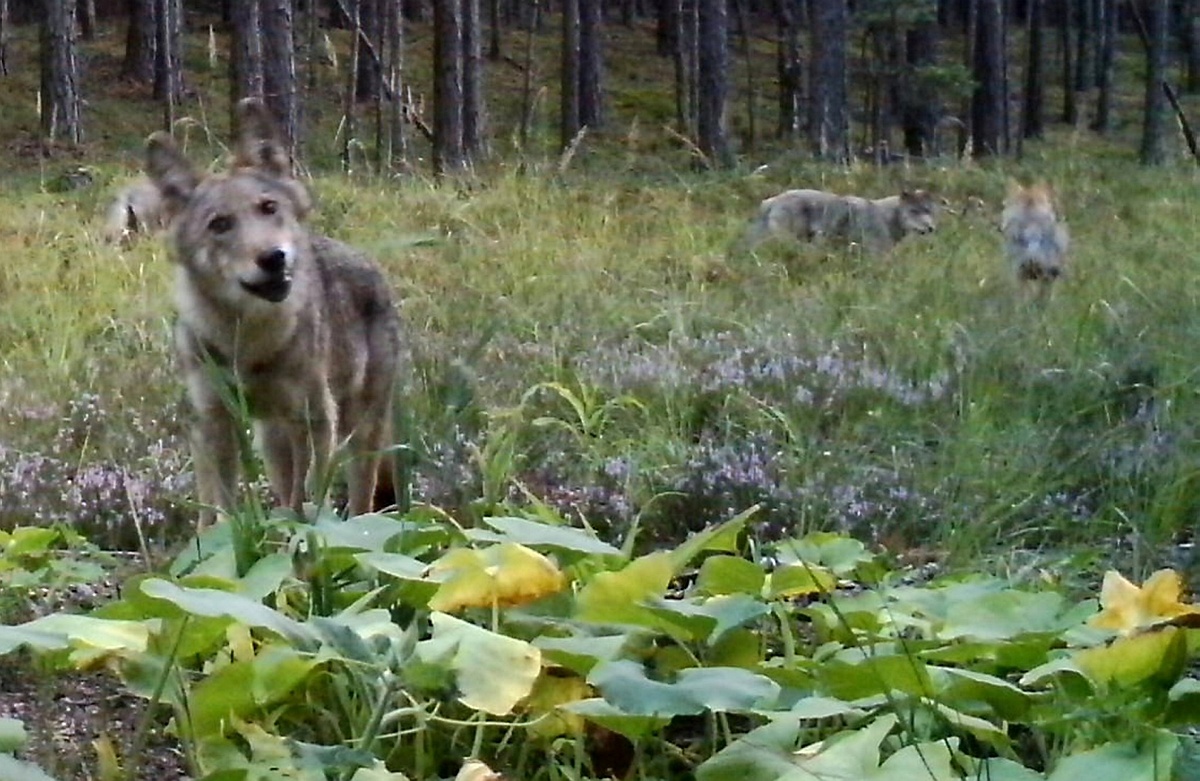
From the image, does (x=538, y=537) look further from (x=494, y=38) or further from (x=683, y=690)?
(x=494, y=38)

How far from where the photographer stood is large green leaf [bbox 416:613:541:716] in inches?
85.4

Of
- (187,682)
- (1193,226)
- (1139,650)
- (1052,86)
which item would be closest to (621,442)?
(187,682)

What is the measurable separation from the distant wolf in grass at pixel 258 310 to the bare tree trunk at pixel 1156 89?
22.8m

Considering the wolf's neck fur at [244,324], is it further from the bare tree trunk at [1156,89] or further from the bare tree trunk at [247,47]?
the bare tree trunk at [1156,89]

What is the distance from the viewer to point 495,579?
2592mm

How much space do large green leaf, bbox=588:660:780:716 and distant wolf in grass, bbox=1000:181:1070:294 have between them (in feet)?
27.6

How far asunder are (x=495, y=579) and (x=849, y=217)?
12.6 m

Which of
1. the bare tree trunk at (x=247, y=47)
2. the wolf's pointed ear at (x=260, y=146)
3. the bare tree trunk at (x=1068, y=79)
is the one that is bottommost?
the bare tree trunk at (x=1068, y=79)

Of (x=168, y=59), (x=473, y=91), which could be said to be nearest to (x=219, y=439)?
(x=473, y=91)

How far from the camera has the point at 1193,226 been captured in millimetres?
12414

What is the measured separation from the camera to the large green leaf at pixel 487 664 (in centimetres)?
217

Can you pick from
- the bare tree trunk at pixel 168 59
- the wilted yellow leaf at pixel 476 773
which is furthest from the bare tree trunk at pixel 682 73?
the wilted yellow leaf at pixel 476 773

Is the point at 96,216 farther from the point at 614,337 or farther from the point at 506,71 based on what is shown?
the point at 506,71

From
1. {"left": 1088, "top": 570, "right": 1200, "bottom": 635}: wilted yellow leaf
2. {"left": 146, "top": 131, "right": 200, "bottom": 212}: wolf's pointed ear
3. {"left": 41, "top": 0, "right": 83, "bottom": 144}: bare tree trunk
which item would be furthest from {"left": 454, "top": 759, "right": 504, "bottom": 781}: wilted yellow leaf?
{"left": 41, "top": 0, "right": 83, "bottom": 144}: bare tree trunk
